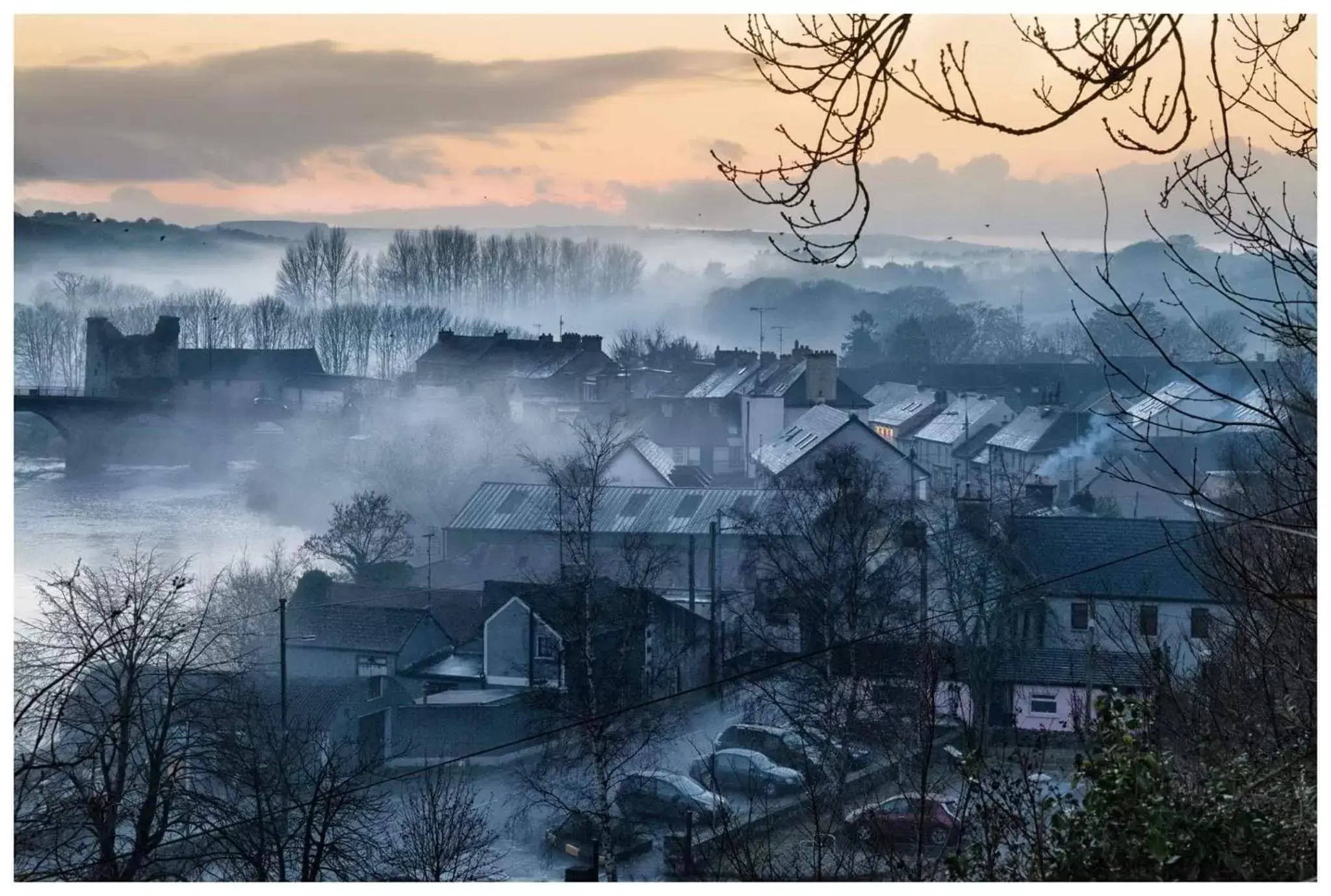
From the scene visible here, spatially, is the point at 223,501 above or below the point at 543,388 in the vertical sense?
below

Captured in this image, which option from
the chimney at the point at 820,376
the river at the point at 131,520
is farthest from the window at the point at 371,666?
the chimney at the point at 820,376

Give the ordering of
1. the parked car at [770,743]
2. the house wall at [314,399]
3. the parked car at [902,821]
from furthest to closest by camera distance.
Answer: the house wall at [314,399], the parked car at [770,743], the parked car at [902,821]

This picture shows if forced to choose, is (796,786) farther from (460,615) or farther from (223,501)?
(223,501)

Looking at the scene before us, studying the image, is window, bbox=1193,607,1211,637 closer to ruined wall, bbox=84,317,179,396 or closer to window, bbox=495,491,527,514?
window, bbox=495,491,527,514

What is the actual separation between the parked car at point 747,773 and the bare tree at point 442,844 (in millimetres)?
1237

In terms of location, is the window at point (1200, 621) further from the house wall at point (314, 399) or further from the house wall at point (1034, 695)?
the house wall at point (314, 399)

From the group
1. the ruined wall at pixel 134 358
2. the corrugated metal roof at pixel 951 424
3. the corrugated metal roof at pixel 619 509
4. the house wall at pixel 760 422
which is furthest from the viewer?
A: the corrugated metal roof at pixel 951 424

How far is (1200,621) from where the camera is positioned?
750cm

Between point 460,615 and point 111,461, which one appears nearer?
point 460,615

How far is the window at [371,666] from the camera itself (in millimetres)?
7680

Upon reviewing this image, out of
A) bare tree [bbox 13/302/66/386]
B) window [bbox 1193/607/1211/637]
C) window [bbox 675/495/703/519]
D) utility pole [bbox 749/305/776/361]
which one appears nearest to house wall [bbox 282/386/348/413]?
bare tree [bbox 13/302/66/386]

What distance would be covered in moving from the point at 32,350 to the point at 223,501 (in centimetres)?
213
